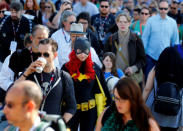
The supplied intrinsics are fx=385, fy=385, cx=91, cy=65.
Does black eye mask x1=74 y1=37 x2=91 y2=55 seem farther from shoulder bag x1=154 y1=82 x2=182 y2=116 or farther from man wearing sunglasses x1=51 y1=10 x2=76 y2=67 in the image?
shoulder bag x1=154 y1=82 x2=182 y2=116

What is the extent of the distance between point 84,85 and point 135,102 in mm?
1606

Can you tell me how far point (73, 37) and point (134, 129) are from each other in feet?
9.69

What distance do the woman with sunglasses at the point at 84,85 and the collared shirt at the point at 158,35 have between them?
3356 mm

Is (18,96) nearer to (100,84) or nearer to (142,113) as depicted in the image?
(142,113)

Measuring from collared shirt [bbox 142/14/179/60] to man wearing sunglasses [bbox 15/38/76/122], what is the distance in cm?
432

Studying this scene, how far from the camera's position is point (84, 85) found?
5180 mm

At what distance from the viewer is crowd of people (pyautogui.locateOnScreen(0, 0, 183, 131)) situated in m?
3.64

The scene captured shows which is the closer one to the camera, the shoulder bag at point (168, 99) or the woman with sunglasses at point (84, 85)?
the shoulder bag at point (168, 99)

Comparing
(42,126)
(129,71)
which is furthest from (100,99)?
(42,126)

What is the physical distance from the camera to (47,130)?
304 centimetres

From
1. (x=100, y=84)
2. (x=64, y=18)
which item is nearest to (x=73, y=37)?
(x=64, y=18)

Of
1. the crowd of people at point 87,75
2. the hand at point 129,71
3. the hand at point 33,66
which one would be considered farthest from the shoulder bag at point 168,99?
the hand at point 129,71

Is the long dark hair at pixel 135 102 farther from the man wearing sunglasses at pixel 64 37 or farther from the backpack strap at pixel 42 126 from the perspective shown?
the man wearing sunglasses at pixel 64 37

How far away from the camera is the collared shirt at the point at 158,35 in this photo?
27.8 ft
